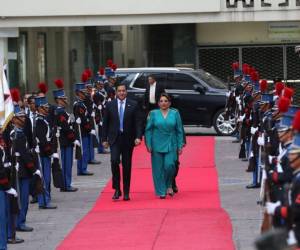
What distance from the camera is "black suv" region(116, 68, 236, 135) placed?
1040 inches

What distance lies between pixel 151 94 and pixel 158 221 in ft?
39.2

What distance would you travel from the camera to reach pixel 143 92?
26.8 metres

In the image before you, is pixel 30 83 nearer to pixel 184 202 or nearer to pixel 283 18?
pixel 283 18

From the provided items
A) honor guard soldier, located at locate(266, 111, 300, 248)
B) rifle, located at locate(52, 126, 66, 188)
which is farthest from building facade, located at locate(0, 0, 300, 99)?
honor guard soldier, located at locate(266, 111, 300, 248)

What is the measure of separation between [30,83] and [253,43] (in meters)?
8.13

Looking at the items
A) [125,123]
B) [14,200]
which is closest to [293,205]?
[14,200]

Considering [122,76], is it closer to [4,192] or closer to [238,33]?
[238,33]

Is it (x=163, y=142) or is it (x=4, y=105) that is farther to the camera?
(x=163, y=142)

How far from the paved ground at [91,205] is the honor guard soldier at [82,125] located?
287mm

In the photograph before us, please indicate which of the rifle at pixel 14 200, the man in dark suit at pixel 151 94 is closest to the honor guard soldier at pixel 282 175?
the rifle at pixel 14 200

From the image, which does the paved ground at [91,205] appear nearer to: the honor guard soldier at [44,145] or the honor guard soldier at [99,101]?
the honor guard soldier at [44,145]

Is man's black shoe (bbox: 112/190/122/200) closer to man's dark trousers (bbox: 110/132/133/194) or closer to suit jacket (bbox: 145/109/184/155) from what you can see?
man's dark trousers (bbox: 110/132/133/194)

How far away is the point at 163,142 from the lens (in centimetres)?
1603

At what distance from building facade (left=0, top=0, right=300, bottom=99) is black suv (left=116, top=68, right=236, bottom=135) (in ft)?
15.1
